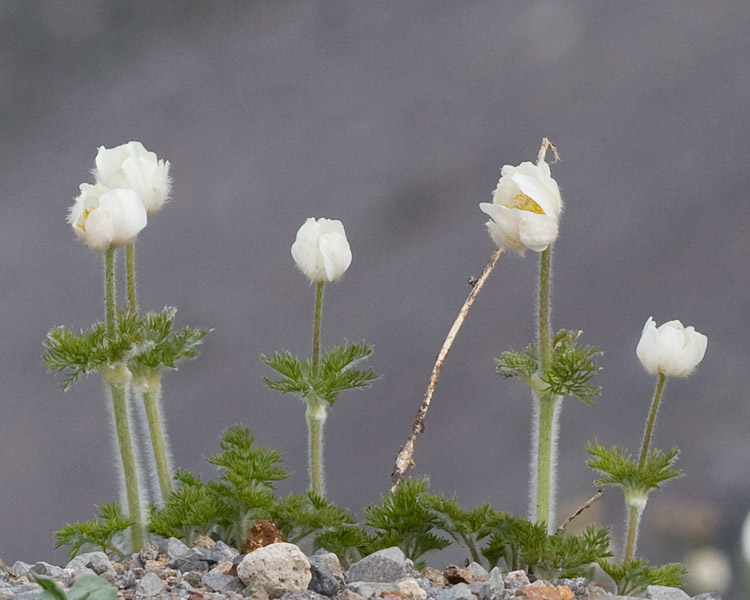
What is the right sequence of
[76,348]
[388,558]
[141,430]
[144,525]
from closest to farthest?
[388,558] < [76,348] < [144,525] < [141,430]

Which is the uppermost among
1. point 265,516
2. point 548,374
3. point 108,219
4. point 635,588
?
point 108,219

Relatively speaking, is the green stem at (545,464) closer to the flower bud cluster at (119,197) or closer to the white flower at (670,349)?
the white flower at (670,349)

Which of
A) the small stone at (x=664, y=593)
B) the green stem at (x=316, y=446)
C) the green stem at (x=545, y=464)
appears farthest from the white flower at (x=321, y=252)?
the small stone at (x=664, y=593)

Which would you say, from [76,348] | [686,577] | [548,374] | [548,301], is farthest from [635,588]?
[76,348]

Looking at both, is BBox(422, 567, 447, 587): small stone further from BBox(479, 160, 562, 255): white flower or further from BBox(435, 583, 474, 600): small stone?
BBox(479, 160, 562, 255): white flower

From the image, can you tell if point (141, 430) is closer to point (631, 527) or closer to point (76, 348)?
point (76, 348)

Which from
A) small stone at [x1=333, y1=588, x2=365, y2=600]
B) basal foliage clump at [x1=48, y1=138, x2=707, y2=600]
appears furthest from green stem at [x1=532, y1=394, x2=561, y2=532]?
small stone at [x1=333, y1=588, x2=365, y2=600]

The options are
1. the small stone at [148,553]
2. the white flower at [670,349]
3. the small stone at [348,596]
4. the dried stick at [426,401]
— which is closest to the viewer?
the small stone at [348,596]
